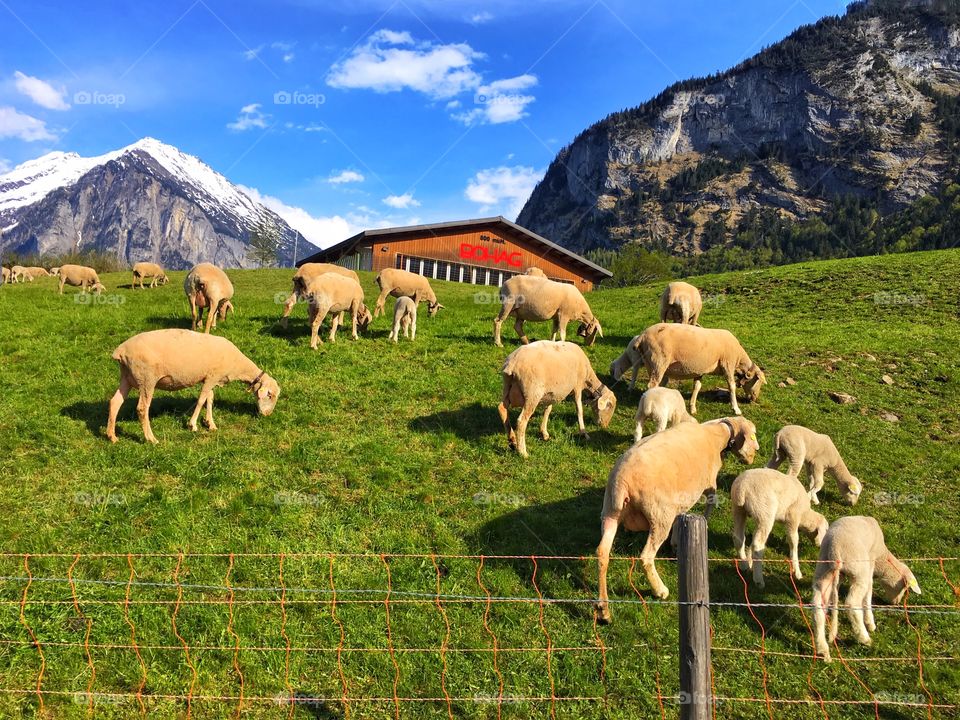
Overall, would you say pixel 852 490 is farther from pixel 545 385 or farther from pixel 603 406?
pixel 545 385

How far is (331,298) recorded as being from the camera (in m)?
16.4

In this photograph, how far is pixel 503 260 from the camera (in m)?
53.1

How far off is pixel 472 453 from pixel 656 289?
90.4ft

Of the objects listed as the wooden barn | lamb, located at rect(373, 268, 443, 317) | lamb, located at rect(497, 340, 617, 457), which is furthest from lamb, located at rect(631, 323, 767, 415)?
the wooden barn

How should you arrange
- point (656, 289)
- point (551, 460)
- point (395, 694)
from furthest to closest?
point (656, 289) < point (551, 460) < point (395, 694)

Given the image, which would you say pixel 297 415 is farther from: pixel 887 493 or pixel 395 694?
pixel 887 493

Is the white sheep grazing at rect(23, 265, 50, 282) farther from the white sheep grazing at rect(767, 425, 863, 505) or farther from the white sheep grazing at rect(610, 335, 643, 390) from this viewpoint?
the white sheep grazing at rect(767, 425, 863, 505)

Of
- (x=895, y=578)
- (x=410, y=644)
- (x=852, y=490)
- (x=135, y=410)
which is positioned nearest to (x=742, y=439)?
(x=852, y=490)

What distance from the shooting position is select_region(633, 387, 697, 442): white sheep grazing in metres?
10.5

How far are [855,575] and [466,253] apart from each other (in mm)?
47463

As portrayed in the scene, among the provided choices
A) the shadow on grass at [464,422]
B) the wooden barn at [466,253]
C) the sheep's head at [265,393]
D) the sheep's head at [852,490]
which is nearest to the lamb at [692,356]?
the sheep's head at [852,490]

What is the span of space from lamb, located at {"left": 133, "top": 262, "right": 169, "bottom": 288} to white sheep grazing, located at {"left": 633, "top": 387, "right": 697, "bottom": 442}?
36.7 meters

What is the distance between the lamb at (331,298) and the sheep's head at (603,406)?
8.19 meters

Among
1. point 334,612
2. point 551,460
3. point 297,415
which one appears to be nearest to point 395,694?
point 334,612
